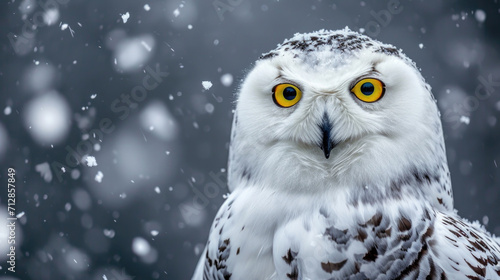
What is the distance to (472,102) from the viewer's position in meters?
1.50

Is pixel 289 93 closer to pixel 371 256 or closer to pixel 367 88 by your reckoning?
pixel 367 88

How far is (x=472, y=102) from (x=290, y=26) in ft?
1.90

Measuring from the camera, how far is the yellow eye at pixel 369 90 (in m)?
0.81

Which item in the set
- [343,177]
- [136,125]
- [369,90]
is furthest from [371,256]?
[136,125]

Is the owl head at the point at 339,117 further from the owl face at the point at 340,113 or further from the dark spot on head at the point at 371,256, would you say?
the dark spot on head at the point at 371,256

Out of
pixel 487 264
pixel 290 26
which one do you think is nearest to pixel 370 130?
pixel 487 264

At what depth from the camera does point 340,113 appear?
81 cm

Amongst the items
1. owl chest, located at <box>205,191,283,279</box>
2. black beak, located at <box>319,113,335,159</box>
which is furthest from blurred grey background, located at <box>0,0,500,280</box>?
black beak, located at <box>319,113,335,159</box>

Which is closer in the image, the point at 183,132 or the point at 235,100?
the point at 235,100

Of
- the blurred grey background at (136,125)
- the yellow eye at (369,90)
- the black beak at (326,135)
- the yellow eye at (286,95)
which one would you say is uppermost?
the yellow eye at (369,90)

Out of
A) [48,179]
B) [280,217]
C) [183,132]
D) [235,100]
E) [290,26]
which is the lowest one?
[48,179]

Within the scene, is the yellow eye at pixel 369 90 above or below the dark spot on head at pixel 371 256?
above

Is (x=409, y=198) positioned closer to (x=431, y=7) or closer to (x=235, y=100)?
(x=235, y=100)

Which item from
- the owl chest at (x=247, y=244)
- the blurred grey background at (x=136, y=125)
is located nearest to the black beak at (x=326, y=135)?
the owl chest at (x=247, y=244)
